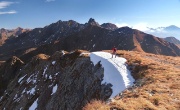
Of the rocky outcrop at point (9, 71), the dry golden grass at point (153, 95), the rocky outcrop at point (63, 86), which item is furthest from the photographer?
the rocky outcrop at point (9, 71)

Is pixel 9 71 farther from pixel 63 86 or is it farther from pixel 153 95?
pixel 153 95

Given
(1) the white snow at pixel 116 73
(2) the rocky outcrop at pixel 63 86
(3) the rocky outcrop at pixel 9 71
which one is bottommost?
(3) the rocky outcrop at pixel 9 71

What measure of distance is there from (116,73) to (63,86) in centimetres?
1675

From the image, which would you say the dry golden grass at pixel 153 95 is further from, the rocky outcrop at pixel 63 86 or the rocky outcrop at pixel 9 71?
the rocky outcrop at pixel 9 71

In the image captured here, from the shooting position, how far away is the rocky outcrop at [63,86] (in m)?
40.3

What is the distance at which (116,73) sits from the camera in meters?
39.3

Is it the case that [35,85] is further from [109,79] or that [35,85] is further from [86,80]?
[109,79]

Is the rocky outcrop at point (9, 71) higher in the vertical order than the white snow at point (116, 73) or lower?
lower

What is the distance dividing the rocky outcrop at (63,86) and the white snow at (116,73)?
1104mm

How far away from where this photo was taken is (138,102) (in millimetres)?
19125

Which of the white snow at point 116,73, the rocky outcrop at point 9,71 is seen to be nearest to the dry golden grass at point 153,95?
the white snow at point 116,73

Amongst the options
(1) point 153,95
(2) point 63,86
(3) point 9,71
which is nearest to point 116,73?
(2) point 63,86

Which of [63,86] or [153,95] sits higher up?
[153,95]

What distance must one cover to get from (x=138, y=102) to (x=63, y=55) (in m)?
54.7
